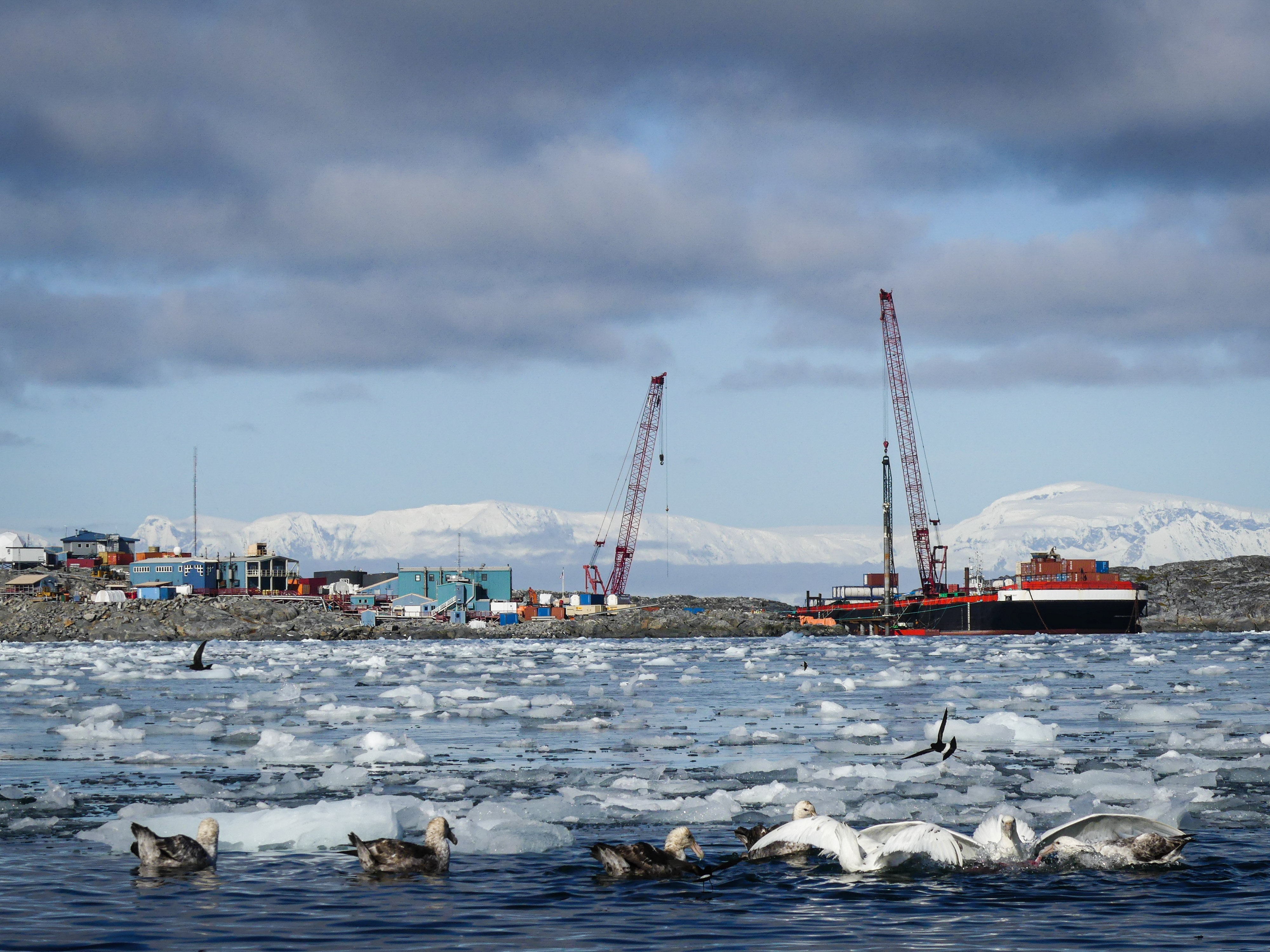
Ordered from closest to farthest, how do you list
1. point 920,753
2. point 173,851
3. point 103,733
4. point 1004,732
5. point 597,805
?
point 173,851
point 597,805
point 920,753
point 1004,732
point 103,733

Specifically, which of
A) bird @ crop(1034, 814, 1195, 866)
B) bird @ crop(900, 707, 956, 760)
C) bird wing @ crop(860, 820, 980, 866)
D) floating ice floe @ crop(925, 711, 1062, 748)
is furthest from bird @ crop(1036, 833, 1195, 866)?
floating ice floe @ crop(925, 711, 1062, 748)

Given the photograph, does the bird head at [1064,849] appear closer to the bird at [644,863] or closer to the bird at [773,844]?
the bird at [773,844]

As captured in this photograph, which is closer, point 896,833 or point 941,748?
point 896,833

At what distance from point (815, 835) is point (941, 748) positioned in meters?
7.72

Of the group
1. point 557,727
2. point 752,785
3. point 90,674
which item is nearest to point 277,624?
point 90,674

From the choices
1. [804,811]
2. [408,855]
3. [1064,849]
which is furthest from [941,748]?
[408,855]

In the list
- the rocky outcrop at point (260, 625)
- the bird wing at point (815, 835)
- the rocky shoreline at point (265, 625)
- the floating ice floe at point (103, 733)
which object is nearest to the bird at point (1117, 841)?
the bird wing at point (815, 835)

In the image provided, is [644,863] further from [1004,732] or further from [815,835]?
[1004,732]

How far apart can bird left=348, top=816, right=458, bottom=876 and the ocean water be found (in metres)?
0.18

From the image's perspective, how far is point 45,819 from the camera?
18531 millimetres

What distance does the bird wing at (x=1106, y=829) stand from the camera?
15500mm

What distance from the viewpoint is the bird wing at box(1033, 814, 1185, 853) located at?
15500 millimetres

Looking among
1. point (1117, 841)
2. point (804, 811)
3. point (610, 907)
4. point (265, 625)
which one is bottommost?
point (265, 625)

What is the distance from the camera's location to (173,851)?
15.1m
